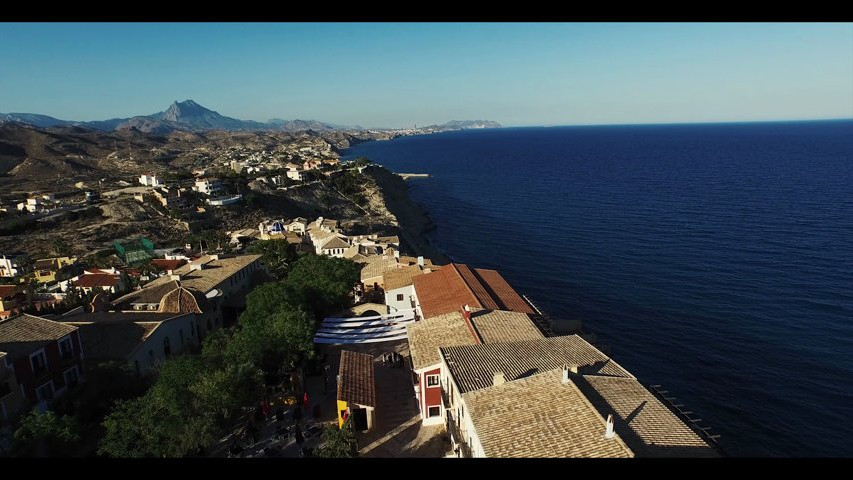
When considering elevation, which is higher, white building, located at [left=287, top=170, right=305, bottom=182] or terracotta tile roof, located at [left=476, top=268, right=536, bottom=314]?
white building, located at [left=287, top=170, right=305, bottom=182]

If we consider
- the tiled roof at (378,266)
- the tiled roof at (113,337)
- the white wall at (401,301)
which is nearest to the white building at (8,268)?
the tiled roof at (113,337)

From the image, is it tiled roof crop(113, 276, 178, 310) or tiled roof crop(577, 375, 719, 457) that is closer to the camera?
tiled roof crop(577, 375, 719, 457)

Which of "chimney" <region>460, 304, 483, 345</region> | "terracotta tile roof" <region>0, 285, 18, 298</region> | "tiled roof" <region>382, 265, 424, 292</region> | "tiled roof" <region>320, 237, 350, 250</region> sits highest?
"chimney" <region>460, 304, 483, 345</region>

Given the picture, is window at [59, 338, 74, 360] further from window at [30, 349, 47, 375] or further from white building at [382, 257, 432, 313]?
white building at [382, 257, 432, 313]

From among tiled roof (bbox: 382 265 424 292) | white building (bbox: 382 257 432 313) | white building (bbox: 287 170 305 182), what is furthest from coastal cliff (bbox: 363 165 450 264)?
white building (bbox: 382 257 432 313)

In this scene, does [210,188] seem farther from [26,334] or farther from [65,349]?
[26,334]

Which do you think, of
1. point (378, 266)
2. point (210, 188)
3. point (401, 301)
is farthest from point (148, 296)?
point (210, 188)
